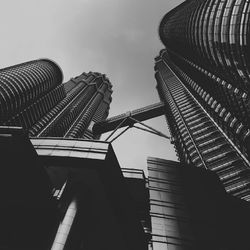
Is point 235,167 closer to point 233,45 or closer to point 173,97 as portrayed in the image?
point 233,45

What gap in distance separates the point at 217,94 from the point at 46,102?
70.7 m

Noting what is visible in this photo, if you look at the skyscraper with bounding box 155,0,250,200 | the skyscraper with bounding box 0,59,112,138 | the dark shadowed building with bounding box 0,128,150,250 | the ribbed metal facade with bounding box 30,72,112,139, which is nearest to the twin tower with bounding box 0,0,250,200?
the skyscraper with bounding box 155,0,250,200

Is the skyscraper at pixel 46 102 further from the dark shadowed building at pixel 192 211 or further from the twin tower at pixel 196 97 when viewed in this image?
the dark shadowed building at pixel 192 211

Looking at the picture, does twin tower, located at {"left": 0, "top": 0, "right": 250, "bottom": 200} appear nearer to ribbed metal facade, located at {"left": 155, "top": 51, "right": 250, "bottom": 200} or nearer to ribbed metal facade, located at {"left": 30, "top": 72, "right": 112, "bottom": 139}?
Result: ribbed metal facade, located at {"left": 155, "top": 51, "right": 250, "bottom": 200}

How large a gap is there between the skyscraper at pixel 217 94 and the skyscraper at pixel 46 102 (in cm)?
4702

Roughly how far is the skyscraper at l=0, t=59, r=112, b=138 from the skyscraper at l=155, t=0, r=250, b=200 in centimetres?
4702

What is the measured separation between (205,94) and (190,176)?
7338 cm

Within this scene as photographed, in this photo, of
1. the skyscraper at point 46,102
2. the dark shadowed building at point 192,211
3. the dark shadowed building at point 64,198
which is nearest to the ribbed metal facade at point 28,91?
the skyscraper at point 46,102

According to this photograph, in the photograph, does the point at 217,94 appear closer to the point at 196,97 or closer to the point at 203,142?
the point at 203,142

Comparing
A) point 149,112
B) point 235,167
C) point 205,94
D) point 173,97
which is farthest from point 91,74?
point 235,167

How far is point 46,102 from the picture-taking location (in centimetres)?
12212

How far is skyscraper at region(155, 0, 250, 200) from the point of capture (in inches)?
2180

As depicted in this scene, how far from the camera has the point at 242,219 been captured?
26.1 metres

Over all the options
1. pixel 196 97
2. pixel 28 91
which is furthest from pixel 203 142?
pixel 28 91
